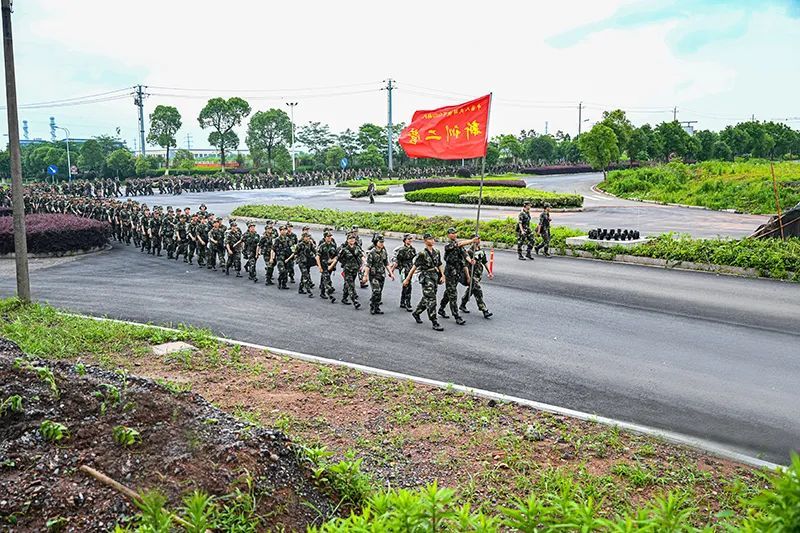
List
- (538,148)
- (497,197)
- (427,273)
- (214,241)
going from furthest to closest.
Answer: (538,148) → (497,197) → (214,241) → (427,273)

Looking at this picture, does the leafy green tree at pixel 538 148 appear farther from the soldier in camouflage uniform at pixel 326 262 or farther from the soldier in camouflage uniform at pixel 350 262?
the soldier in camouflage uniform at pixel 350 262

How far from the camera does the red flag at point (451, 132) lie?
12.1 meters

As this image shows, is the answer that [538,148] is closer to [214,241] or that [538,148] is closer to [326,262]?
[214,241]

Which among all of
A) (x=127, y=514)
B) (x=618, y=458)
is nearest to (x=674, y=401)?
(x=618, y=458)

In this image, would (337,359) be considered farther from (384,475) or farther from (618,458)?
(618,458)

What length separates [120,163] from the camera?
6512cm

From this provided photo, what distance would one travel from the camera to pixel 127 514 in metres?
4.23

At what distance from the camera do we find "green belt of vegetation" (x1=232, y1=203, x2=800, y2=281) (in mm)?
14406

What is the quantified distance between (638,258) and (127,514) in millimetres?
14561

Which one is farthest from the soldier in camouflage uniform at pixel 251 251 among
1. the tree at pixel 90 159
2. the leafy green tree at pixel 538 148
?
the leafy green tree at pixel 538 148

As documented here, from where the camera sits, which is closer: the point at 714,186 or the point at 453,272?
the point at 453,272

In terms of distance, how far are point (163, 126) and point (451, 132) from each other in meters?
62.9

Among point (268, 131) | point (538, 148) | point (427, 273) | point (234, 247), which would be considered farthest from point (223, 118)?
point (427, 273)

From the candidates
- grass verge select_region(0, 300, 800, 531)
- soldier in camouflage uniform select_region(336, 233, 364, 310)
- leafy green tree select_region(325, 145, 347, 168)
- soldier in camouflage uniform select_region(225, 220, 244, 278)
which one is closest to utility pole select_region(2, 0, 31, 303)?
grass verge select_region(0, 300, 800, 531)
